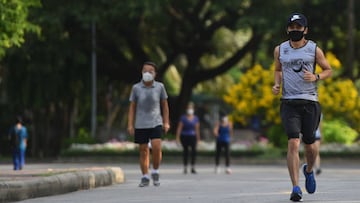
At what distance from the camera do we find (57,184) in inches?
598

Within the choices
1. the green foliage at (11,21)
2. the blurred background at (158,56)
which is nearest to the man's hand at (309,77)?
the green foliage at (11,21)

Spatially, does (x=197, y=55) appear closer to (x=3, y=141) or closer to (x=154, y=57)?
(x=154, y=57)

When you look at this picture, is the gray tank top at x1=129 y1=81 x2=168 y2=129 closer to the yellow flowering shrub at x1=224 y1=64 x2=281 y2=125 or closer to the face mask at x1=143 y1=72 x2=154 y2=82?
the face mask at x1=143 y1=72 x2=154 y2=82

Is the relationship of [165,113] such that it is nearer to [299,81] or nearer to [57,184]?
[57,184]

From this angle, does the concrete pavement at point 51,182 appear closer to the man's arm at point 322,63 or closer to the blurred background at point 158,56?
the man's arm at point 322,63

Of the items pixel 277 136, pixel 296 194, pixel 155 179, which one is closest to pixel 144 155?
pixel 155 179

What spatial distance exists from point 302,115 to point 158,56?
3371 cm

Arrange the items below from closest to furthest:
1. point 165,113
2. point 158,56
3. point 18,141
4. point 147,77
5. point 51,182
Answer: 1. point 51,182
2. point 147,77
3. point 165,113
4. point 18,141
5. point 158,56

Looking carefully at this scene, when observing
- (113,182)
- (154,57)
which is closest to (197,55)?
(154,57)

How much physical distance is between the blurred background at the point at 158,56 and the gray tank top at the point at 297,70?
825 inches

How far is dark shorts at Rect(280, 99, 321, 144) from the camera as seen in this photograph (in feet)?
41.7

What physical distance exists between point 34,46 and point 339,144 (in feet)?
36.2

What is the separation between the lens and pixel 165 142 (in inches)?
1533

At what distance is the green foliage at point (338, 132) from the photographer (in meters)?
36.9
